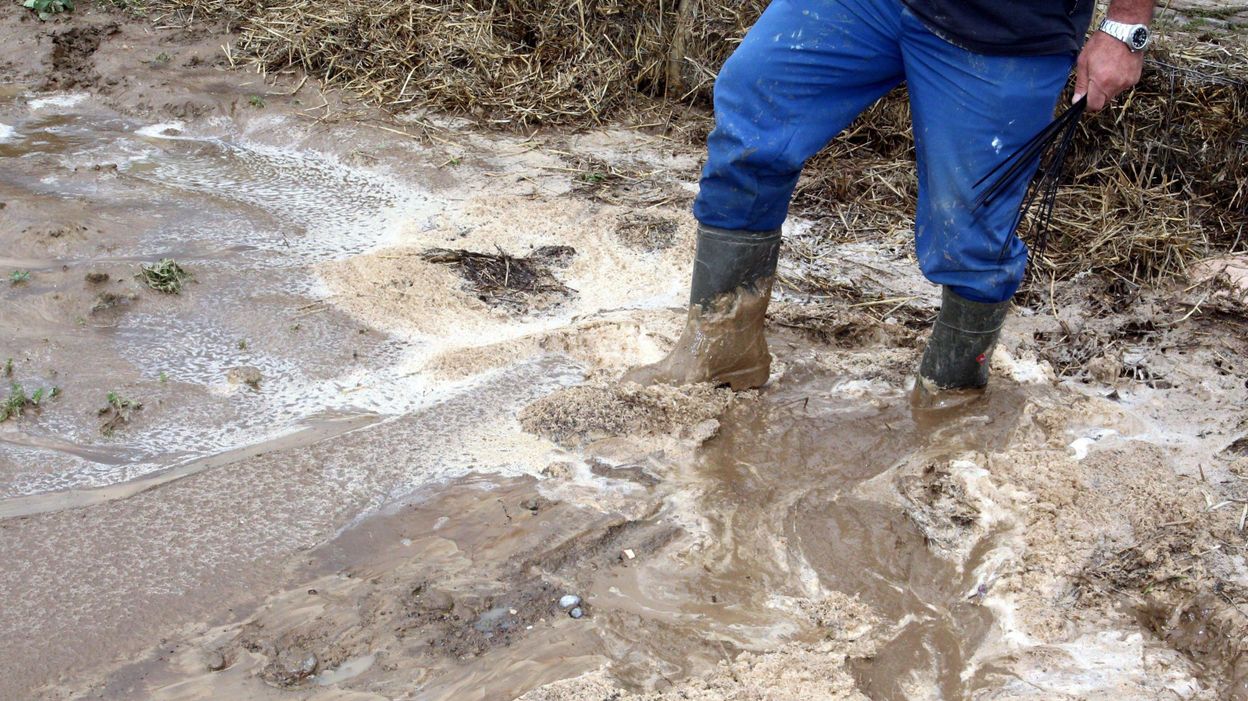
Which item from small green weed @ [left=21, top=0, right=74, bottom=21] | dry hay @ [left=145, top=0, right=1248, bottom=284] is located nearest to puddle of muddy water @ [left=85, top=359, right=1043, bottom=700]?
dry hay @ [left=145, top=0, right=1248, bottom=284]

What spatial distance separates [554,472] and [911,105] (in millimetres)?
1261

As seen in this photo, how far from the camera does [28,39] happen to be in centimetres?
553

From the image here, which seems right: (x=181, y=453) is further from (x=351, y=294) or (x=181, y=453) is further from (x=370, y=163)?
(x=370, y=163)

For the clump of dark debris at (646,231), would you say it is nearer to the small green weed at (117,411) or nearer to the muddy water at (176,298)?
the muddy water at (176,298)

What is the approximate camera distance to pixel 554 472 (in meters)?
2.62

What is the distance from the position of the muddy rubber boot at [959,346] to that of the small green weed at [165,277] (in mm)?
2317

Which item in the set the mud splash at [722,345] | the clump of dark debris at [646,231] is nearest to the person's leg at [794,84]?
the mud splash at [722,345]

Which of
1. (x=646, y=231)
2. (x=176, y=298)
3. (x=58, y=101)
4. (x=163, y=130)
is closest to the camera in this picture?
(x=176, y=298)

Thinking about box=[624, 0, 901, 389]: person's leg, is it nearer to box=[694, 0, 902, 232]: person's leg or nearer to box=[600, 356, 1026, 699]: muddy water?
box=[694, 0, 902, 232]: person's leg

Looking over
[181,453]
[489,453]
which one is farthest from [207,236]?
[489,453]

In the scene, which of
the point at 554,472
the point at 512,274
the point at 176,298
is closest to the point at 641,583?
the point at 554,472

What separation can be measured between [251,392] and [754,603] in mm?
1568

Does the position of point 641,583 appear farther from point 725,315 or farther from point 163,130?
point 163,130

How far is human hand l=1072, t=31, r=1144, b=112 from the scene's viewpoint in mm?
2338
